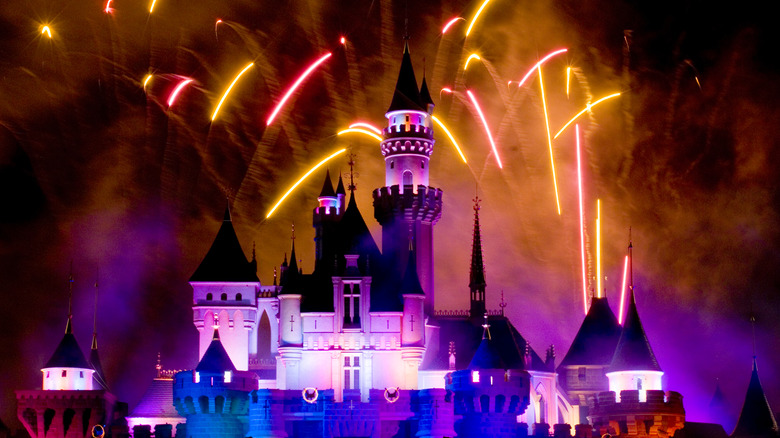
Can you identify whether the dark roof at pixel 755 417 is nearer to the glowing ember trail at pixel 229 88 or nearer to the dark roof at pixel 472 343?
the dark roof at pixel 472 343

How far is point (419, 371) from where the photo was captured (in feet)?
331

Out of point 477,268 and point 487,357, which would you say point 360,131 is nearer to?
point 477,268

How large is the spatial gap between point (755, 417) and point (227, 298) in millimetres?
33301

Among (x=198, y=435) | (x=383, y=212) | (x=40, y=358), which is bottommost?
(x=198, y=435)

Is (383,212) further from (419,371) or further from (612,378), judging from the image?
(612,378)

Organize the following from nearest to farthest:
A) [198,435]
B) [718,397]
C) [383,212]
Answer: [198,435], [383,212], [718,397]

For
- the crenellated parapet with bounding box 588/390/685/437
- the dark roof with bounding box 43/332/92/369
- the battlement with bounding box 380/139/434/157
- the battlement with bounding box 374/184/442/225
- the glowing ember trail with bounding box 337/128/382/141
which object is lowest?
the crenellated parapet with bounding box 588/390/685/437

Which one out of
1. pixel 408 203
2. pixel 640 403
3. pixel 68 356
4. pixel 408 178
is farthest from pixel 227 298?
pixel 640 403

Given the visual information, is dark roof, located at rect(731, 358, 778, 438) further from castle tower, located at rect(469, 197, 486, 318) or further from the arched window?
the arched window

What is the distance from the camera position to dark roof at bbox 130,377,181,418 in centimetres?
10088

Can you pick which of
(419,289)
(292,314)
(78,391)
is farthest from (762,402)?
(78,391)

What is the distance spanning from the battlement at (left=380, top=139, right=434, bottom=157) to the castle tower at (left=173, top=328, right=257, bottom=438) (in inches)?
674

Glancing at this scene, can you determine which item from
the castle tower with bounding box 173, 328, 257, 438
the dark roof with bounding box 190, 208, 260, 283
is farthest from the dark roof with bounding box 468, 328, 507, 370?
the dark roof with bounding box 190, 208, 260, 283

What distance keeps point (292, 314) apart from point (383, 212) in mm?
8873
